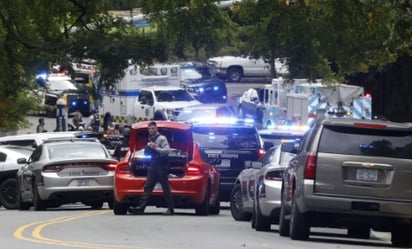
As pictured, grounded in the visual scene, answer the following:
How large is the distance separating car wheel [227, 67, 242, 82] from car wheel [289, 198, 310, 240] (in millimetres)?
51446

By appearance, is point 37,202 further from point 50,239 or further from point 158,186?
point 50,239

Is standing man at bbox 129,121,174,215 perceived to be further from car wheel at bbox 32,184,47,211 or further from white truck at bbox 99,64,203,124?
white truck at bbox 99,64,203,124

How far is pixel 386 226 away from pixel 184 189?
6934 mm

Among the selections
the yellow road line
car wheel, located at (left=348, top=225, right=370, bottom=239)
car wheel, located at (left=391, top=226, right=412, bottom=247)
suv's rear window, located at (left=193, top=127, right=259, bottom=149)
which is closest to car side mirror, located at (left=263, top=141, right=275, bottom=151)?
suv's rear window, located at (left=193, top=127, right=259, bottom=149)

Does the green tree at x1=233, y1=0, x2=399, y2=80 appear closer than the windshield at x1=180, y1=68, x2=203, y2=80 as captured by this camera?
Yes

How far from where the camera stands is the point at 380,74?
168ft

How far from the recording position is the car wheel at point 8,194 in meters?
28.6

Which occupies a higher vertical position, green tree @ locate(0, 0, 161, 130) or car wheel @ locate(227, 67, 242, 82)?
green tree @ locate(0, 0, 161, 130)

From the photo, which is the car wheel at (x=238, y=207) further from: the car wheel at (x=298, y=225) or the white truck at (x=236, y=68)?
the white truck at (x=236, y=68)

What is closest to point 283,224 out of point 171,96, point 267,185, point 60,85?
point 267,185

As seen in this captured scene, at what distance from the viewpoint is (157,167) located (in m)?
22.8

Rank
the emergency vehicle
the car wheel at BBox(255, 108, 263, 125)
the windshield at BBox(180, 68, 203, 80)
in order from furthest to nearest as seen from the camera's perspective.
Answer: the windshield at BBox(180, 68, 203, 80) < the emergency vehicle < the car wheel at BBox(255, 108, 263, 125)

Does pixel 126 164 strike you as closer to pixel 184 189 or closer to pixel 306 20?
pixel 184 189

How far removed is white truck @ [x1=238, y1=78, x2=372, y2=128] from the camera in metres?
46.8
